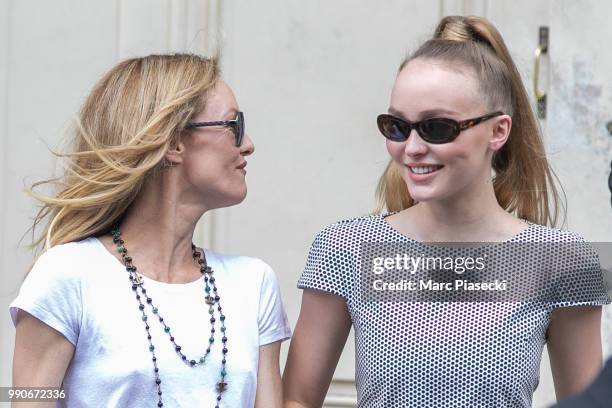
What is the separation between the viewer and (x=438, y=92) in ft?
7.04

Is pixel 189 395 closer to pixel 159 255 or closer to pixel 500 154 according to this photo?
pixel 159 255

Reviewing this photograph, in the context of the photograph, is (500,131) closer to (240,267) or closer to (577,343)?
(577,343)

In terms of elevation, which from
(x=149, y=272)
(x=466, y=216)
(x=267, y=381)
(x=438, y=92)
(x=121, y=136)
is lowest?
(x=267, y=381)

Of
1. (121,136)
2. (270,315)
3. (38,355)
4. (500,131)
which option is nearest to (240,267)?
(270,315)

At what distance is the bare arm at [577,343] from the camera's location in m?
2.23

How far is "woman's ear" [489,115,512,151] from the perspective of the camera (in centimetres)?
219

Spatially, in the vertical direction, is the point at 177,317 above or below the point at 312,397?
above

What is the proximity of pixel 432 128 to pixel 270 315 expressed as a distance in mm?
492

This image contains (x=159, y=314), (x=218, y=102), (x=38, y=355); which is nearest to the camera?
(x=38, y=355)

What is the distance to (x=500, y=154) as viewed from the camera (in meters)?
2.36

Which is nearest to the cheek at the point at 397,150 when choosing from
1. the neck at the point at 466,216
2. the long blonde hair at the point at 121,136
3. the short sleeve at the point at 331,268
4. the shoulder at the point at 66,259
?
the neck at the point at 466,216

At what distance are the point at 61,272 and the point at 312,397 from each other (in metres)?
0.56

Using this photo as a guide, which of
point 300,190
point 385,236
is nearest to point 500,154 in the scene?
point 385,236

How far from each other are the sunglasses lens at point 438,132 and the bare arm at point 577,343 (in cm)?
40
